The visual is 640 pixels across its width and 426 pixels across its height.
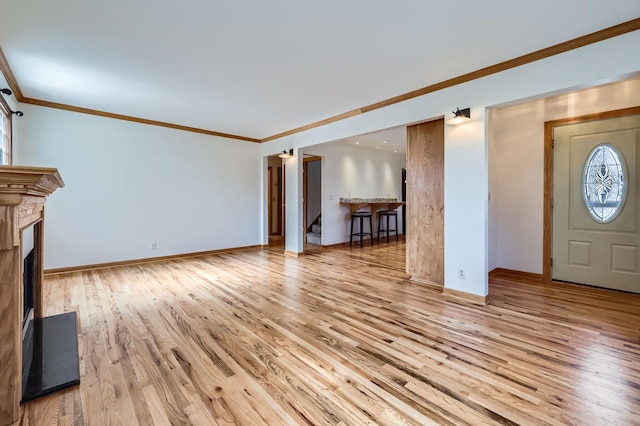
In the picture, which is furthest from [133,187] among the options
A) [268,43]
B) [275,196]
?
[275,196]

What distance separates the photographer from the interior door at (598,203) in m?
3.34

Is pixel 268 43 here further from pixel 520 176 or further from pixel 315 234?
pixel 315 234

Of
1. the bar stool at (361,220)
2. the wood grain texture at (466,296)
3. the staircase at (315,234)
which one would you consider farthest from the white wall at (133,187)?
the wood grain texture at (466,296)

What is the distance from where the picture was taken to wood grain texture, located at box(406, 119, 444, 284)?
12.2ft

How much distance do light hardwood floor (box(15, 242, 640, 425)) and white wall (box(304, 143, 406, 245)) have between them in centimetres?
320

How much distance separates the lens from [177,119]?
16.6 feet

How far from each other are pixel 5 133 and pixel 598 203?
7464 millimetres

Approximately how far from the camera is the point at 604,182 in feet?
11.5

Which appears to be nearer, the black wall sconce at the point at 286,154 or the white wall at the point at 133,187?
the white wall at the point at 133,187

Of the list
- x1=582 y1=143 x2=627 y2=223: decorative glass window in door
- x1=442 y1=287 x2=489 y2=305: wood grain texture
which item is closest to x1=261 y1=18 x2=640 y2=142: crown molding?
x1=582 y1=143 x2=627 y2=223: decorative glass window in door

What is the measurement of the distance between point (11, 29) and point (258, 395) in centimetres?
349

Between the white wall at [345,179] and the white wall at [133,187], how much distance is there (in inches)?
67.6

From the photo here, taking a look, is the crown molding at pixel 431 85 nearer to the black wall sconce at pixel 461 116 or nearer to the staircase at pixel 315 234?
the black wall sconce at pixel 461 116

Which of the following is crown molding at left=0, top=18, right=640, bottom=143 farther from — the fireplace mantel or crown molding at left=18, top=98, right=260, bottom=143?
the fireplace mantel
